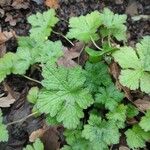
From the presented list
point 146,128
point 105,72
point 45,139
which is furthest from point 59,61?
point 146,128

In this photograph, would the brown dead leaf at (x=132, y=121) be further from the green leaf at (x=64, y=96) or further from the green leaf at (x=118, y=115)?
the green leaf at (x=64, y=96)

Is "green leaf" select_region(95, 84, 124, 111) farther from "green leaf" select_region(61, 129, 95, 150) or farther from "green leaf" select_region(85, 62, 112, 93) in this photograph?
"green leaf" select_region(61, 129, 95, 150)

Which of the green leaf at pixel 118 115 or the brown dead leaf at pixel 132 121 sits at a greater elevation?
the green leaf at pixel 118 115

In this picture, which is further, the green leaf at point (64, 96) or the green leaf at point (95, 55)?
the green leaf at point (95, 55)

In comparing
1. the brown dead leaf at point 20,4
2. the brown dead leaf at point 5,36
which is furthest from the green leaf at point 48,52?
the brown dead leaf at point 20,4

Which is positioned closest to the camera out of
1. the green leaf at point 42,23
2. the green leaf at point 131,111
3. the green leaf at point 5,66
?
the green leaf at point 131,111

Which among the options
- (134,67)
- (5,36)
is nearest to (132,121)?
(134,67)
